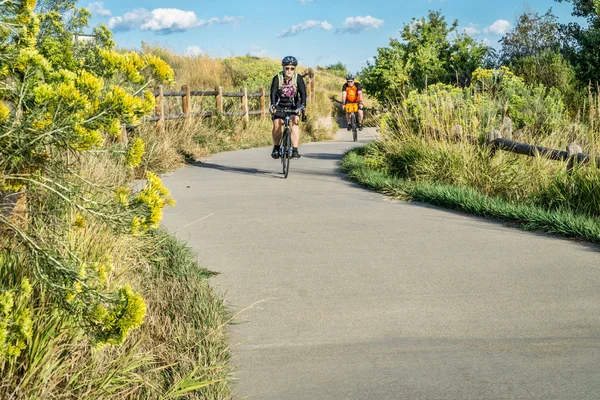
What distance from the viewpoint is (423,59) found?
2097 centimetres

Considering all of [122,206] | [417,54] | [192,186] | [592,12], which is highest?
[592,12]

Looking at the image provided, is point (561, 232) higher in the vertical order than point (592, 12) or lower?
lower

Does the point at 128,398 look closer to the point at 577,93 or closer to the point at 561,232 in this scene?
the point at 561,232

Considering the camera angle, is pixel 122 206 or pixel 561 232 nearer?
pixel 122 206

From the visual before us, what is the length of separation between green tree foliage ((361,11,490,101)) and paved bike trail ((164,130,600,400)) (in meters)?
10.8

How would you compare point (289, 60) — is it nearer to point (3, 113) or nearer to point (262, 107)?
point (3, 113)

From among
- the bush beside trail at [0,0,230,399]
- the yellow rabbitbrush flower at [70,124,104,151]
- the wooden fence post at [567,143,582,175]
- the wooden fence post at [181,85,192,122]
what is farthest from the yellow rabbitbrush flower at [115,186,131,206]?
the wooden fence post at [181,85,192,122]

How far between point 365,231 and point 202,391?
5077mm

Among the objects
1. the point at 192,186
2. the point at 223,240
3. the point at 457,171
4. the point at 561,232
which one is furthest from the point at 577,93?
the point at 223,240

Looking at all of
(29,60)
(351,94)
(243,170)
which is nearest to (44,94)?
(29,60)

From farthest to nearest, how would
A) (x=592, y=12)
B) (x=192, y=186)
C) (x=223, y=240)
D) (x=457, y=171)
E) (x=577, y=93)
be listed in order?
1. (x=592, y=12)
2. (x=577, y=93)
3. (x=192, y=186)
4. (x=457, y=171)
5. (x=223, y=240)

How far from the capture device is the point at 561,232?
8.81 meters

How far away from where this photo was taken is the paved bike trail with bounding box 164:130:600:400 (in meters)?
4.63

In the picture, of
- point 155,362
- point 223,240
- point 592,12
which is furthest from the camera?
point 592,12
